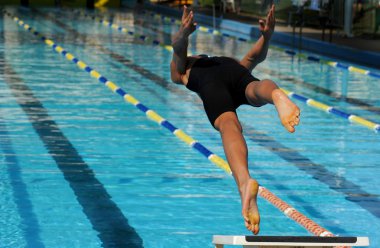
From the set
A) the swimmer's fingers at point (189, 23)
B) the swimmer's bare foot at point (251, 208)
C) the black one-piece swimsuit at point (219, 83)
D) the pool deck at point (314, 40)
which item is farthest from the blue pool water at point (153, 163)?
the pool deck at point (314, 40)

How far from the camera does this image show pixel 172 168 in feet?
23.8

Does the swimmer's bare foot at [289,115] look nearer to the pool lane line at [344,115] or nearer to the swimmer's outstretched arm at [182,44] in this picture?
the swimmer's outstretched arm at [182,44]

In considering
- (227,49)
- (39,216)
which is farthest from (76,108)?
(227,49)

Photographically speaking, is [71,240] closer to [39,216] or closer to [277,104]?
[39,216]

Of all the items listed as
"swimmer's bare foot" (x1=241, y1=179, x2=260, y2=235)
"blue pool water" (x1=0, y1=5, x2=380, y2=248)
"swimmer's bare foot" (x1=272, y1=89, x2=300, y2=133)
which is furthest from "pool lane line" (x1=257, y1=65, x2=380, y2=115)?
"swimmer's bare foot" (x1=241, y1=179, x2=260, y2=235)

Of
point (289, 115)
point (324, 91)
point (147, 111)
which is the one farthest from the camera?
point (324, 91)

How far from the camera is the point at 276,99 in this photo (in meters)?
4.24

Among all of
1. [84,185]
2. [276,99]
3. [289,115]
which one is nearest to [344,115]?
[84,185]

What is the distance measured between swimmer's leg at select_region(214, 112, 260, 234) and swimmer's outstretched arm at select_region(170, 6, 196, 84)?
546 mm

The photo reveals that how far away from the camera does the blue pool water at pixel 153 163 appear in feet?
18.3

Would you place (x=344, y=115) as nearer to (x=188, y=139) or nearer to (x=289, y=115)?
(x=188, y=139)

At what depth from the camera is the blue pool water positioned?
5.59 meters

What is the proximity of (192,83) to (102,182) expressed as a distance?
191 centimetres

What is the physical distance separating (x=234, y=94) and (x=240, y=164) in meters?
0.68
